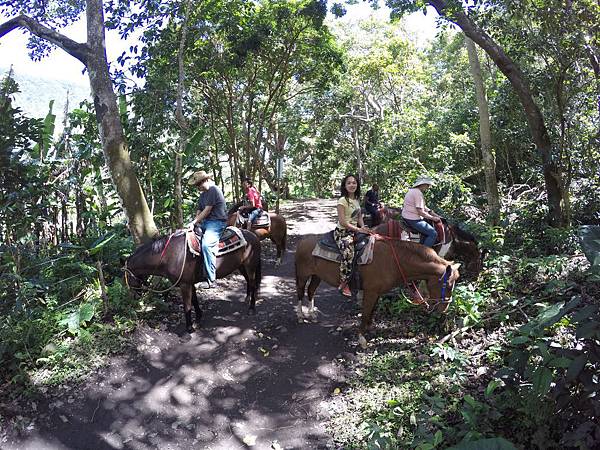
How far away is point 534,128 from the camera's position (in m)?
8.54

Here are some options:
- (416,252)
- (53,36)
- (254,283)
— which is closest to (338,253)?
(416,252)

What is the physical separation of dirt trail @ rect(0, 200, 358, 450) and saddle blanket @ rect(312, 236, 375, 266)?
1229 mm

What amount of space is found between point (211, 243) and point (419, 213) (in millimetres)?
3367

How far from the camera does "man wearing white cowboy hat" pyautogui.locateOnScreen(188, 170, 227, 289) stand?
6328 mm

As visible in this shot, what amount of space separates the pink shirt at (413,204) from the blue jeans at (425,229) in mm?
77

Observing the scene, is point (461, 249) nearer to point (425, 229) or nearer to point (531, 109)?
point (425, 229)

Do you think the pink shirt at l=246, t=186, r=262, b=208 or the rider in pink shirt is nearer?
the rider in pink shirt

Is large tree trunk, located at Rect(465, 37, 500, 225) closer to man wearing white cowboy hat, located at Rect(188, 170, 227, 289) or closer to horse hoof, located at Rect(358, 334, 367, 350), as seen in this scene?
horse hoof, located at Rect(358, 334, 367, 350)

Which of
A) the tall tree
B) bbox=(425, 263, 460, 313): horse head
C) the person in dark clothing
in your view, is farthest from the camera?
the person in dark clothing

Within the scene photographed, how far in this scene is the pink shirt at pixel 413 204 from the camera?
6598mm

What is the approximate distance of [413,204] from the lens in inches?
262

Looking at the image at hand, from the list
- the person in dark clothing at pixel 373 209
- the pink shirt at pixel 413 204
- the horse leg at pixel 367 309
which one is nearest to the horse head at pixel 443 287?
the horse leg at pixel 367 309

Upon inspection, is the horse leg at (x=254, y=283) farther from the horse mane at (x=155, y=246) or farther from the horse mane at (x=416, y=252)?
the horse mane at (x=416, y=252)

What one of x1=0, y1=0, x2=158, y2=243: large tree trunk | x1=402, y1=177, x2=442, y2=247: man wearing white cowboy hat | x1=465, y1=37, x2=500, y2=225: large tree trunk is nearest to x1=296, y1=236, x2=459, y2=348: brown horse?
x1=402, y1=177, x2=442, y2=247: man wearing white cowboy hat
